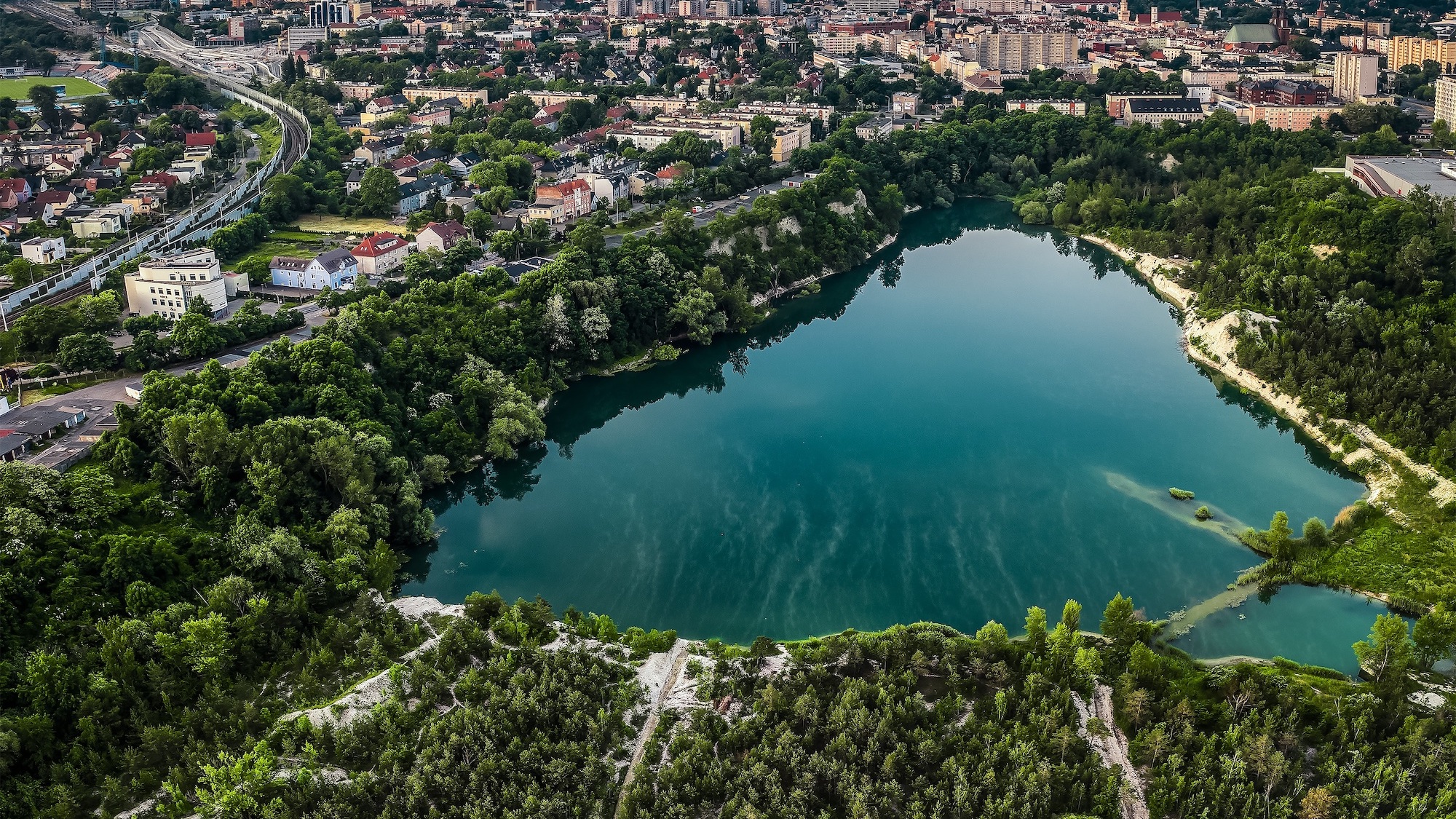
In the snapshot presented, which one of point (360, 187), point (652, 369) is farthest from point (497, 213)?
point (652, 369)

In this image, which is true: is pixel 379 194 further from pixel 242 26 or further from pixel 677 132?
pixel 242 26

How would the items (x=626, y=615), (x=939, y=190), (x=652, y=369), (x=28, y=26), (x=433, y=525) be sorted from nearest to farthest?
(x=626, y=615) → (x=433, y=525) → (x=652, y=369) → (x=939, y=190) → (x=28, y=26)

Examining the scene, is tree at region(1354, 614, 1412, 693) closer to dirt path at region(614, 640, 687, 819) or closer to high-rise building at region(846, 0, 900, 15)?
dirt path at region(614, 640, 687, 819)

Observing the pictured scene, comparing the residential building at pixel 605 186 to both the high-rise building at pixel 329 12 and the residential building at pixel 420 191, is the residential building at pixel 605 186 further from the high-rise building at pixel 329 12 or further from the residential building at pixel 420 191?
the high-rise building at pixel 329 12

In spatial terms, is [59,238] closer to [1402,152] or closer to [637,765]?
[637,765]

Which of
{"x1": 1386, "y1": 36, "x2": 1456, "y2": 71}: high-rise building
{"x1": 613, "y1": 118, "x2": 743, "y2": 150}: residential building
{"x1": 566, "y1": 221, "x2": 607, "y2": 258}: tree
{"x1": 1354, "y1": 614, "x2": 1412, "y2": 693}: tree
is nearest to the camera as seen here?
{"x1": 1354, "y1": 614, "x2": 1412, "y2": 693}: tree

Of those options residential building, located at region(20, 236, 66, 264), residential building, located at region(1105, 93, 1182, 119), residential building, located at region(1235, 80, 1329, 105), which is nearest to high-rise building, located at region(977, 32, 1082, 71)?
residential building, located at region(1105, 93, 1182, 119)
